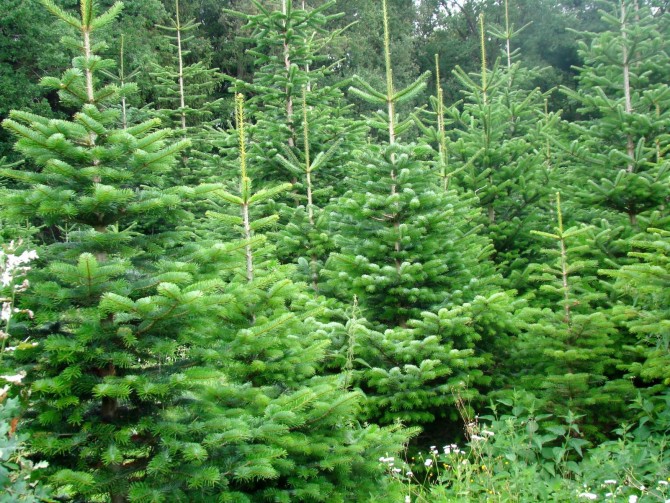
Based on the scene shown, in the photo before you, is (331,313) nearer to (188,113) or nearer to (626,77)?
(626,77)

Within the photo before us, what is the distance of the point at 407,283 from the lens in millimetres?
5508

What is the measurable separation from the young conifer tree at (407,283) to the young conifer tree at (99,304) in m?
2.07

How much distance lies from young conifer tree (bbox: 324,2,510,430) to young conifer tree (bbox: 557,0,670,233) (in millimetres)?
1902

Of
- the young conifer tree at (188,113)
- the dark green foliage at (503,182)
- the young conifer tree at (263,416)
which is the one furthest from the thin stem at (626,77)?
the young conifer tree at (188,113)

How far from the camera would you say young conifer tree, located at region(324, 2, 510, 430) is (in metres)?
4.93

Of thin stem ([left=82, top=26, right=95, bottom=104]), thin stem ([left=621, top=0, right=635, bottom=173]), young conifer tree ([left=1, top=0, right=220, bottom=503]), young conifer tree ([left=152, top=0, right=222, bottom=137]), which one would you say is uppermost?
young conifer tree ([left=152, top=0, right=222, bottom=137])

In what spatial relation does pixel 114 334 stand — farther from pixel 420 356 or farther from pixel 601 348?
pixel 601 348

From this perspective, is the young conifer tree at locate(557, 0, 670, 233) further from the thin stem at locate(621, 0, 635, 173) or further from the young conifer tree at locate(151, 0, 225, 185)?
the young conifer tree at locate(151, 0, 225, 185)

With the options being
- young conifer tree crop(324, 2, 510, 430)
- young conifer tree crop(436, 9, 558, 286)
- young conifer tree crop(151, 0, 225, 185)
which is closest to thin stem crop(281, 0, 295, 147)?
young conifer tree crop(151, 0, 225, 185)

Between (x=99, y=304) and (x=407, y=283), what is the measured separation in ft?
10.4

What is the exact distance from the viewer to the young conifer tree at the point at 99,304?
2885mm

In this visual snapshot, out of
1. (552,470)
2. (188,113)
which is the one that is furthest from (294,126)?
(552,470)

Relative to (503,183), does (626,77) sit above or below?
above

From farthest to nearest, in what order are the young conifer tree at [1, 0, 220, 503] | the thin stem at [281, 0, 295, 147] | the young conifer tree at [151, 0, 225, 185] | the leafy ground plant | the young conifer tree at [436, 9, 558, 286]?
the young conifer tree at [151, 0, 225, 185] → the thin stem at [281, 0, 295, 147] → the young conifer tree at [436, 9, 558, 286] → the leafy ground plant → the young conifer tree at [1, 0, 220, 503]
